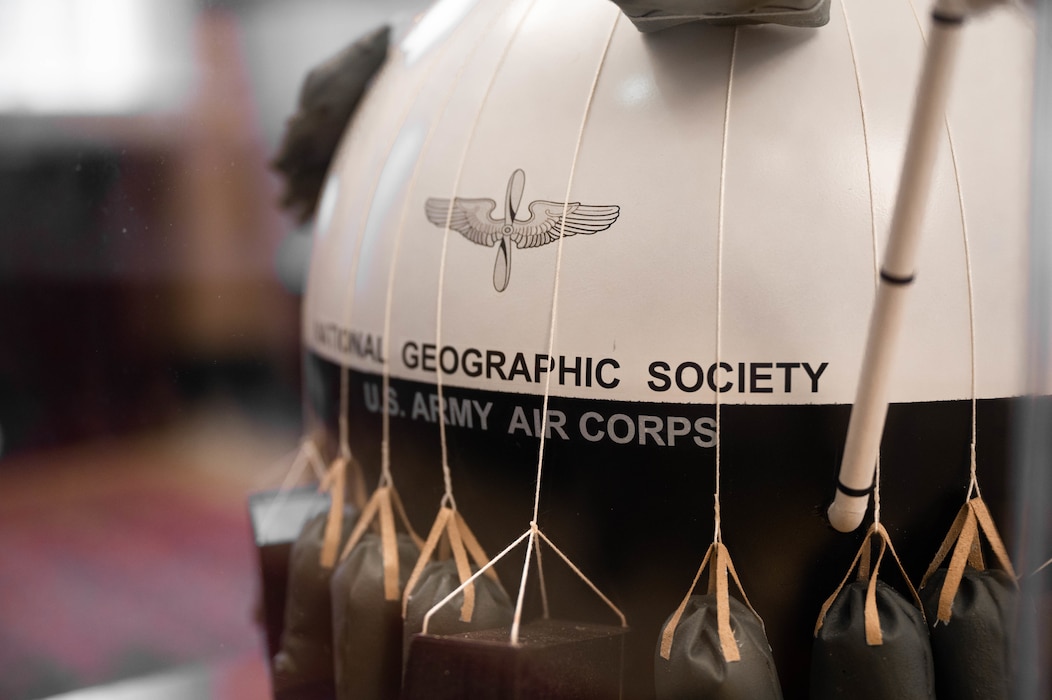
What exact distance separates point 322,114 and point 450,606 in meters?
0.97

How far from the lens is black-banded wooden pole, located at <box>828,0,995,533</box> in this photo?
0.74 metres

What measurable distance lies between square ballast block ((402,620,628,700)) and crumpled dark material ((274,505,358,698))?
0.39 meters

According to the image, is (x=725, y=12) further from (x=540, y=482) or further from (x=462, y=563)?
(x=462, y=563)

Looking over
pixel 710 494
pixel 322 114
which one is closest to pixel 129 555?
pixel 322 114

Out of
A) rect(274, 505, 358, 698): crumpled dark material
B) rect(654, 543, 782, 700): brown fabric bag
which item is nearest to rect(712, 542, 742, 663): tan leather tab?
rect(654, 543, 782, 700): brown fabric bag

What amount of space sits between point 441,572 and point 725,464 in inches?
14.8

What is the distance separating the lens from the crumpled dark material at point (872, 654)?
997 mm

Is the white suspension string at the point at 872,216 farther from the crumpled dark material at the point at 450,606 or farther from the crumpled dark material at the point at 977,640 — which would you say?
the crumpled dark material at the point at 450,606

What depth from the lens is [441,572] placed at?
3.80 feet

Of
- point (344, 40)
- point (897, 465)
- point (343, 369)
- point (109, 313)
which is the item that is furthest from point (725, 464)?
point (344, 40)

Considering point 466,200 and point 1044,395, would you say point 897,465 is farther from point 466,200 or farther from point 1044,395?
point 466,200

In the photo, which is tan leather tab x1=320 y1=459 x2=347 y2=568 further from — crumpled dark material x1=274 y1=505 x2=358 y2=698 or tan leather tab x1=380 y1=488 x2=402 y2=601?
tan leather tab x1=380 y1=488 x2=402 y2=601

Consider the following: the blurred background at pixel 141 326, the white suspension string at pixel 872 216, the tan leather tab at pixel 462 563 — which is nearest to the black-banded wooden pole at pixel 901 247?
the white suspension string at pixel 872 216

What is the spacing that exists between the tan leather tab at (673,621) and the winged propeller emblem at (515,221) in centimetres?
39
